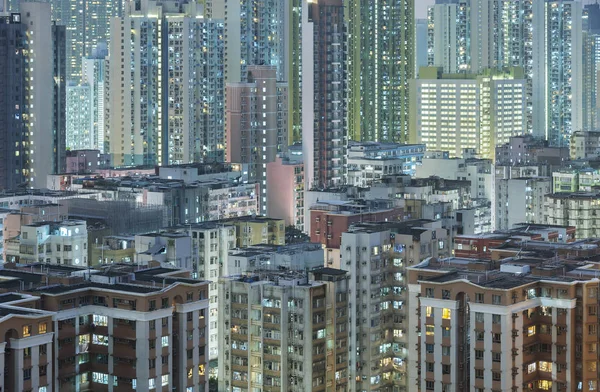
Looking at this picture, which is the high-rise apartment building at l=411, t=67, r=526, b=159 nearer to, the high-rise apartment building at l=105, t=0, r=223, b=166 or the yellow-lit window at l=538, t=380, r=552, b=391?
the high-rise apartment building at l=105, t=0, r=223, b=166

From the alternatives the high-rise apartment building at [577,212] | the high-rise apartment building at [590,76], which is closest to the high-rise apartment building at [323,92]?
the high-rise apartment building at [577,212]

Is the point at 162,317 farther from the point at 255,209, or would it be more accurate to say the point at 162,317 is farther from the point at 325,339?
the point at 255,209

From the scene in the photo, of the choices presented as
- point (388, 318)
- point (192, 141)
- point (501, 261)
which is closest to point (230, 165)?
point (192, 141)

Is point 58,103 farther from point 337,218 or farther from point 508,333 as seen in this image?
point 508,333

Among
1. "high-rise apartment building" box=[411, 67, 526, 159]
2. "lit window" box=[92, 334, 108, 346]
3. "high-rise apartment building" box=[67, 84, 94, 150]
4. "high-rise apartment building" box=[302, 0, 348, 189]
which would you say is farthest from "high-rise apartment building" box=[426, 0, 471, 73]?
"lit window" box=[92, 334, 108, 346]

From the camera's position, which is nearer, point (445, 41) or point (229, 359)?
point (229, 359)
